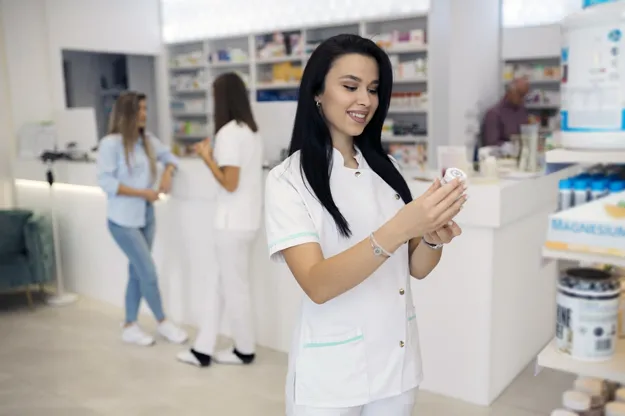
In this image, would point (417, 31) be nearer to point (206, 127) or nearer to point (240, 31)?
point (240, 31)

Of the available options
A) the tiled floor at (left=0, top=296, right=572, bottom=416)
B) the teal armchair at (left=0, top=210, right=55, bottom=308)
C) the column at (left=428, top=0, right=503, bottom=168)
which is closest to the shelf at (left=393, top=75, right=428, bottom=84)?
the column at (left=428, top=0, right=503, bottom=168)

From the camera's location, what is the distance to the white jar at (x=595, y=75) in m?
1.24

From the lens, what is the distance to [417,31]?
619 cm

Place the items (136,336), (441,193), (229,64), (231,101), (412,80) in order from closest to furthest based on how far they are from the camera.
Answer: (441,193), (231,101), (136,336), (412,80), (229,64)

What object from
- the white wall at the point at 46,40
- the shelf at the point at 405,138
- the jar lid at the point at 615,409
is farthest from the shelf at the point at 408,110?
the jar lid at the point at 615,409

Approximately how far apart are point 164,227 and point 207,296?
1.01 metres

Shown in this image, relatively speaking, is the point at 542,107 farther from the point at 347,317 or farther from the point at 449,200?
the point at 449,200

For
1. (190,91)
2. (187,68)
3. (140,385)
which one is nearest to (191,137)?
(190,91)

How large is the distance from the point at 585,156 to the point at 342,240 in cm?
57

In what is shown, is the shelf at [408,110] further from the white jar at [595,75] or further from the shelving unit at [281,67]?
the white jar at [595,75]

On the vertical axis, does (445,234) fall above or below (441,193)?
below

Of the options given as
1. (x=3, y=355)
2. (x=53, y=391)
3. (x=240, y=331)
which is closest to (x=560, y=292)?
(x=240, y=331)

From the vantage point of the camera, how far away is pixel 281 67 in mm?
7477

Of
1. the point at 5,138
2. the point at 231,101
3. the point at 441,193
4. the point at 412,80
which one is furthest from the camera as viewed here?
the point at 412,80
